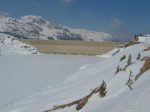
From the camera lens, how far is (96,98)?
1778cm

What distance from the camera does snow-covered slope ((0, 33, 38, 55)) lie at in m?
125

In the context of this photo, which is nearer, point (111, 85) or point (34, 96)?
point (111, 85)

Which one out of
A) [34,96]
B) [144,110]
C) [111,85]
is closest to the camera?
[144,110]

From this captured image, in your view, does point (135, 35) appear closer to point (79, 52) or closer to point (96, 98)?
point (96, 98)

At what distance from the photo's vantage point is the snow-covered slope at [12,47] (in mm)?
125375

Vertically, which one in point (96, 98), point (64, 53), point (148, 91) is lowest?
point (64, 53)

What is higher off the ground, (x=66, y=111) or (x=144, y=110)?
(x=144, y=110)

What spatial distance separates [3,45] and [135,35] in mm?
92532

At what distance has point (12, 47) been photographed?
13238 centimetres

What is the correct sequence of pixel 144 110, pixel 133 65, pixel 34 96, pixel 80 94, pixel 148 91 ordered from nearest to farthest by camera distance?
pixel 144 110 → pixel 148 91 → pixel 133 65 → pixel 80 94 → pixel 34 96

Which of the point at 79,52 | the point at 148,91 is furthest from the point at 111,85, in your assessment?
the point at 79,52

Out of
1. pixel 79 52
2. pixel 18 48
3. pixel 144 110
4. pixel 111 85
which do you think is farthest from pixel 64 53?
pixel 144 110

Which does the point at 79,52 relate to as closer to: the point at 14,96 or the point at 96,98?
the point at 14,96

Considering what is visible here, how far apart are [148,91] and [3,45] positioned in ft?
415
